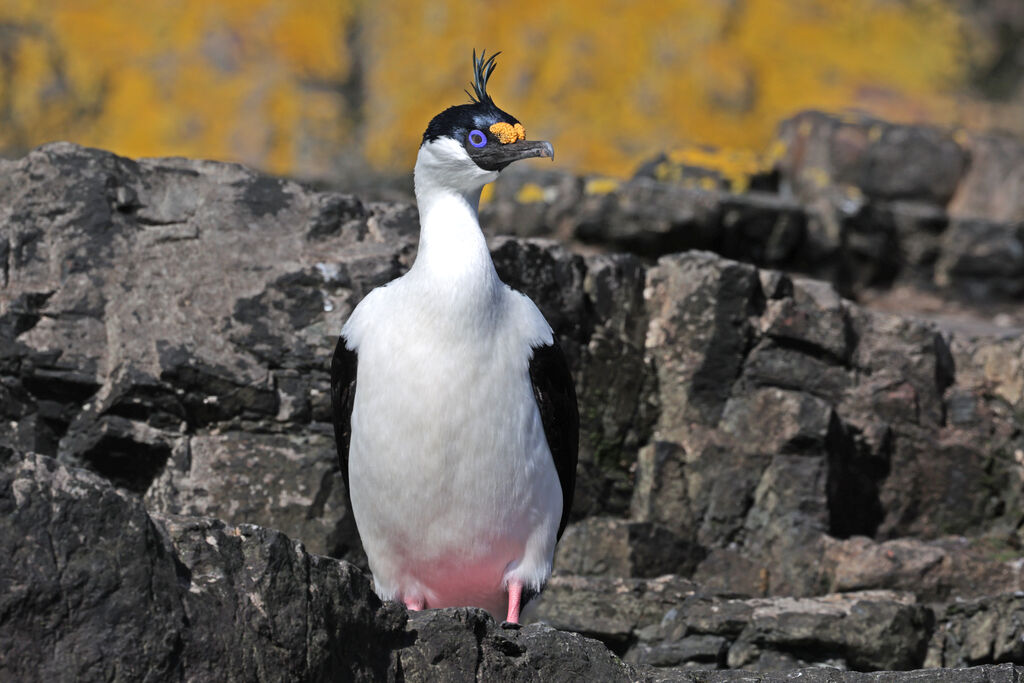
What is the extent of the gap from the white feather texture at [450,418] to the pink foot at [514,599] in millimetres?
37

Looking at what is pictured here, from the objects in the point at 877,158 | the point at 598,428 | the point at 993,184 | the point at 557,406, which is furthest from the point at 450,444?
the point at 993,184

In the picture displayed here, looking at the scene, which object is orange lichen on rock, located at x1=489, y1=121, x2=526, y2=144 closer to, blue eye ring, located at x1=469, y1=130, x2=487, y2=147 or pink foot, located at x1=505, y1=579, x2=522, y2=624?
blue eye ring, located at x1=469, y1=130, x2=487, y2=147

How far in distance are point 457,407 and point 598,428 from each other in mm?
2656

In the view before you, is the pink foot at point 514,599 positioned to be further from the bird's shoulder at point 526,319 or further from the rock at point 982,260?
the rock at point 982,260

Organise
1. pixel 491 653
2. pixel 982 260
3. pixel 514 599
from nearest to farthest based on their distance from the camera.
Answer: pixel 491 653 < pixel 514 599 < pixel 982 260

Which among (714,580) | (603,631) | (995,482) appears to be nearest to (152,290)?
(603,631)

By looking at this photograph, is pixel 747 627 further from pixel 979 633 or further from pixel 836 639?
pixel 979 633

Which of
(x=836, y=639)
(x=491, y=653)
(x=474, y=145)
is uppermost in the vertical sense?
(x=474, y=145)

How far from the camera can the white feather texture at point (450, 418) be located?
551 cm

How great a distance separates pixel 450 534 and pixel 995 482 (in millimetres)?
4262

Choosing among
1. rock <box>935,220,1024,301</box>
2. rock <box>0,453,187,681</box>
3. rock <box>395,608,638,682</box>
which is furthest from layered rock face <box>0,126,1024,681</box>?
rock <box>935,220,1024,301</box>

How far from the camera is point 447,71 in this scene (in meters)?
16.9

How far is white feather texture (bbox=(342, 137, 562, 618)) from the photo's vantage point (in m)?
5.51

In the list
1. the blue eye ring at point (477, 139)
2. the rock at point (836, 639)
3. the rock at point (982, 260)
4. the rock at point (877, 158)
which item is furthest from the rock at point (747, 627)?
the rock at point (877, 158)
